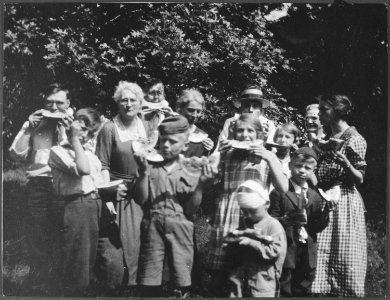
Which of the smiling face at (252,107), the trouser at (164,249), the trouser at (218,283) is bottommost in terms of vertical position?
the trouser at (218,283)

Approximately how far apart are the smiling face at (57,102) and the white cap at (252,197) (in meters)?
1.72

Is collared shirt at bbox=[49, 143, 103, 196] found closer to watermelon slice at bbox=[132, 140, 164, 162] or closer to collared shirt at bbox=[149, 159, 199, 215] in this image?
watermelon slice at bbox=[132, 140, 164, 162]

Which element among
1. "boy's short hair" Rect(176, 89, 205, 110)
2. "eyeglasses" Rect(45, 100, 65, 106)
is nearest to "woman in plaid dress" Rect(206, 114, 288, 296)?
"boy's short hair" Rect(176, 89, 205, 110)

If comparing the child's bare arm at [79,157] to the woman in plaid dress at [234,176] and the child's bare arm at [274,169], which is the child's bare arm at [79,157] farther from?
the child's bare arm at [274,169]

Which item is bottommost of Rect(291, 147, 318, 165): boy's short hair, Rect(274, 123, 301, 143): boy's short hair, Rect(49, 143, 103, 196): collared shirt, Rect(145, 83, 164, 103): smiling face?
Rect(49, 143, 103, 196): collared shirt

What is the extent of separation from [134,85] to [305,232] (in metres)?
1.88

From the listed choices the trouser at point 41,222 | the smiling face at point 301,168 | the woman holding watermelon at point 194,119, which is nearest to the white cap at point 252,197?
the smiling face at point 301,168

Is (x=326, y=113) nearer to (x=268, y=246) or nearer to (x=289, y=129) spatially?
(x=289, y=129)

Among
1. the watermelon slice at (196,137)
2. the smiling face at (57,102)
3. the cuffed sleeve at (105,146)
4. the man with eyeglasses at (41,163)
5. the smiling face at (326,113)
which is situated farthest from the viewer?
the smiling face at (326,113)

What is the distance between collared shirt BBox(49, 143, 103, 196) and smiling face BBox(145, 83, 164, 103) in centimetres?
76

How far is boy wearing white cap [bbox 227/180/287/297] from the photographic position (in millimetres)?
4305

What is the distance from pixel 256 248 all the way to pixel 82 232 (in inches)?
54.8

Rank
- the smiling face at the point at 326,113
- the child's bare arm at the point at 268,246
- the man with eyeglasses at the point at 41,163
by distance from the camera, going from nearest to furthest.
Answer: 1. the child's bare arm at the point at 268,246
2. the man with eyeglasses at the point at 41,163
3. the smiling face at the point at 326,113

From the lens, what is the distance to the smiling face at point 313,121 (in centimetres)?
516
